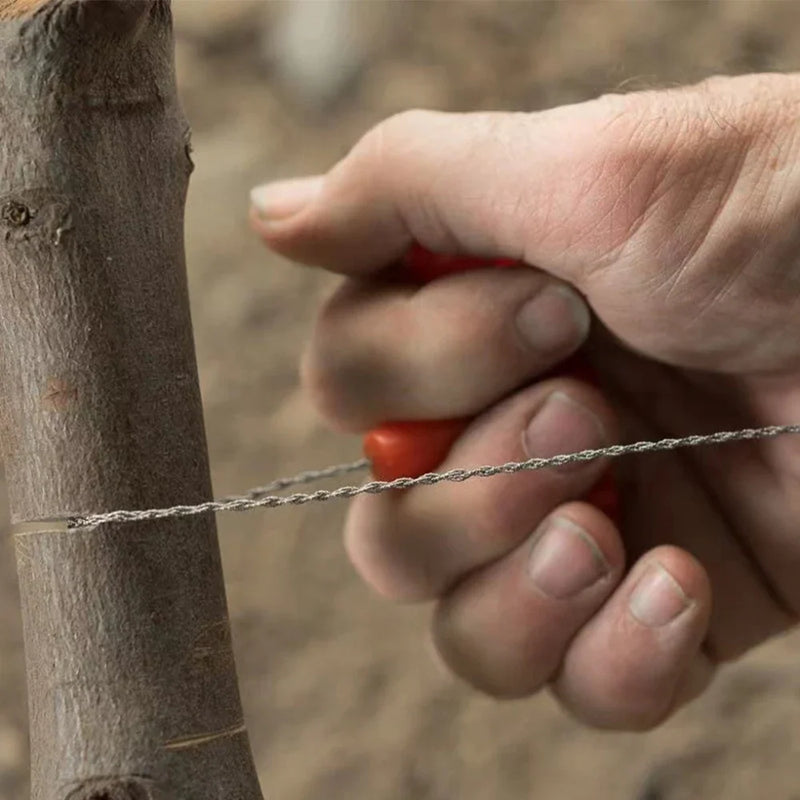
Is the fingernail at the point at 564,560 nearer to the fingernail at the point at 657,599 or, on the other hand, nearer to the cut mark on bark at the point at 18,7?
the fingernail at the point at 657,599

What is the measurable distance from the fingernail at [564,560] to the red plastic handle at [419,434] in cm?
6

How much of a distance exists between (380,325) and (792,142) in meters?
0.21

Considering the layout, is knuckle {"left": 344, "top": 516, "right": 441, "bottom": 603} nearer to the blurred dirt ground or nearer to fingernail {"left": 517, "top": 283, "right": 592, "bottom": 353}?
fingernail {"left": 517, "top": 283, "right": 592, "bottom": 353}

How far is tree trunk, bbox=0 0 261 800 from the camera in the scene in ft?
1.07

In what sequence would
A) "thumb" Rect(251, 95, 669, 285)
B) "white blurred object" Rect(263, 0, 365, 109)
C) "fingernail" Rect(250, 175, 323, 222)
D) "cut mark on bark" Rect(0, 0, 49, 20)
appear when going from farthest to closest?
1. "white blurred object" Rect(263, 0, 365, 109)
2. "fingernail" Rect(250, 175, 323, 222)
3. "thumb" Rect(251, 95, 669, 285)
4. "cut mark on bark" Rect(0, 0, 49, 20)

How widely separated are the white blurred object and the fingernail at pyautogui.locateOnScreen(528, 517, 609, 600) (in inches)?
19.3

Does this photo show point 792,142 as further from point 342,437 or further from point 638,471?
point 342,437

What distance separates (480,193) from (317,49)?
50 cm

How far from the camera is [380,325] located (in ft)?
1.93

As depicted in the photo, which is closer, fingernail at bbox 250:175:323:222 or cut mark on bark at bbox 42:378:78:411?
cut mark on bark at bbox 42:378:78:411

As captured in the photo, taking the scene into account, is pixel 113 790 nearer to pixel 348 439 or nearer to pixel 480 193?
pixel 480 193

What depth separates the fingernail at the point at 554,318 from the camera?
55 cm

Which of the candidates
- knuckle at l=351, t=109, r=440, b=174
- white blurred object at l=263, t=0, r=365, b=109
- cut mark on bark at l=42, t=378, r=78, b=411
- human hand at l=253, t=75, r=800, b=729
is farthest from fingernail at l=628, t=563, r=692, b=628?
white blurred object at l=263, t=0, r=365, b=109

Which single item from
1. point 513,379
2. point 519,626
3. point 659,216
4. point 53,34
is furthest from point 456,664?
point 53,34
